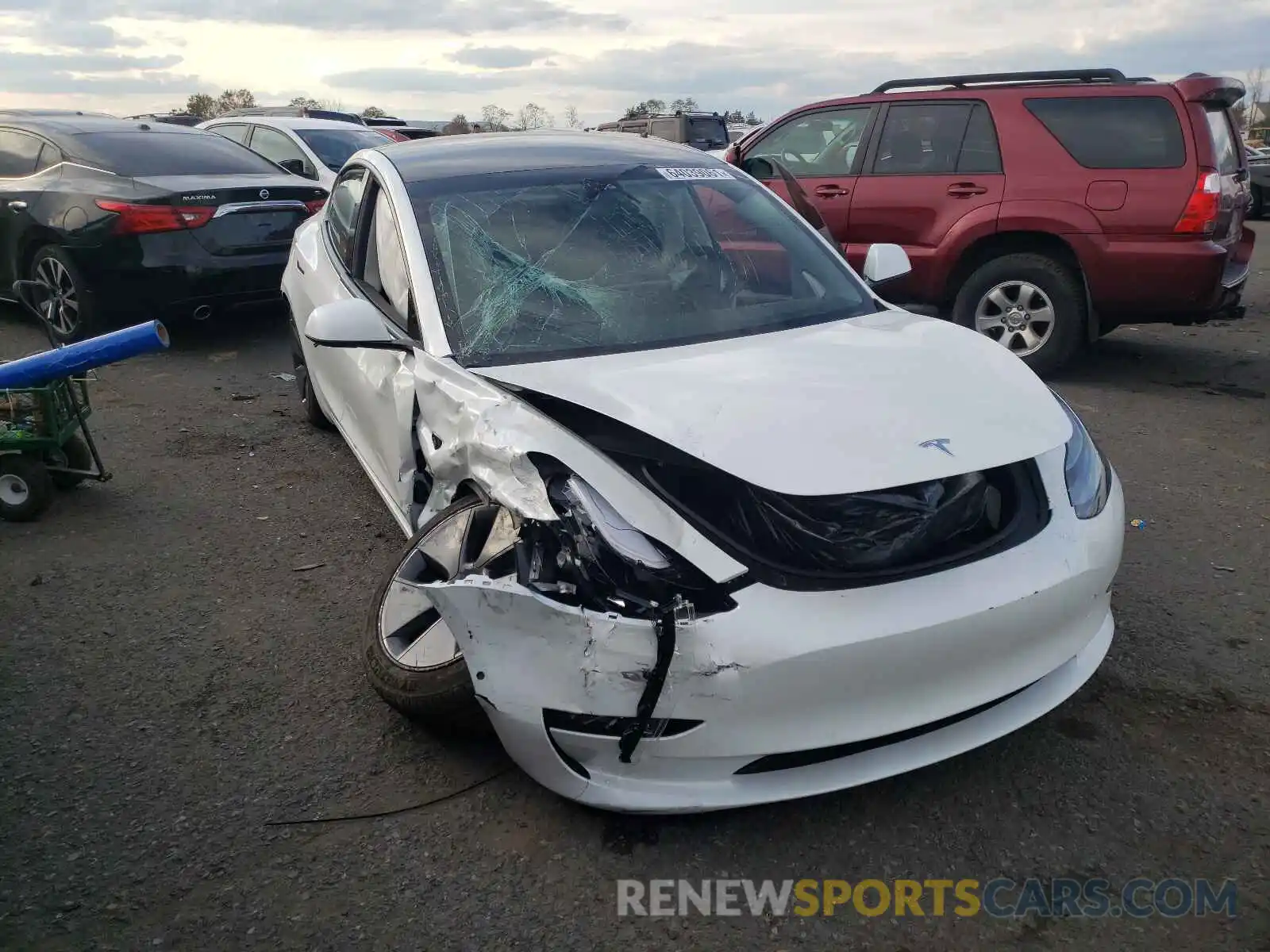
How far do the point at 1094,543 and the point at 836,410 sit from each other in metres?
0.78

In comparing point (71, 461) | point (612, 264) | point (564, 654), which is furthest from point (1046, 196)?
point (71, 461)

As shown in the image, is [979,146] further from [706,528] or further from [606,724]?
[606,724]

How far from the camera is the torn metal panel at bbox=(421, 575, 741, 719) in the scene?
2.24 metres

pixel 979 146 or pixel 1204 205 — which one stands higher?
pixel 979 146

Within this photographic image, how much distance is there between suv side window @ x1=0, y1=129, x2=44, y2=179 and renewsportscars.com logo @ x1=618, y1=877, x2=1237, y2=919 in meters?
7.70

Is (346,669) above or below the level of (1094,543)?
below

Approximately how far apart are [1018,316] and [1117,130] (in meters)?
1.28

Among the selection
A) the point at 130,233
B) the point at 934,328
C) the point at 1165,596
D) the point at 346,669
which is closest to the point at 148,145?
the point at 130,233

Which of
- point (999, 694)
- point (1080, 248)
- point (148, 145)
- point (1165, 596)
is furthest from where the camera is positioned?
point (148, 145)

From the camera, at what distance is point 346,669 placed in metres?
3.35

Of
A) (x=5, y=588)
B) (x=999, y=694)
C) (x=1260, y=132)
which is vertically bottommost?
(x=1260, y=132)

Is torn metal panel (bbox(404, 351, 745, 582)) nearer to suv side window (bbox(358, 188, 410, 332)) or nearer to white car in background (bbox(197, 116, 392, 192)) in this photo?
suv side window (bbox(358, 188, 410, 332))

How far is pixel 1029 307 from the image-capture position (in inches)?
267

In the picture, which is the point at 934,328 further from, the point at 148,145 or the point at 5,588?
the point at 148,145
